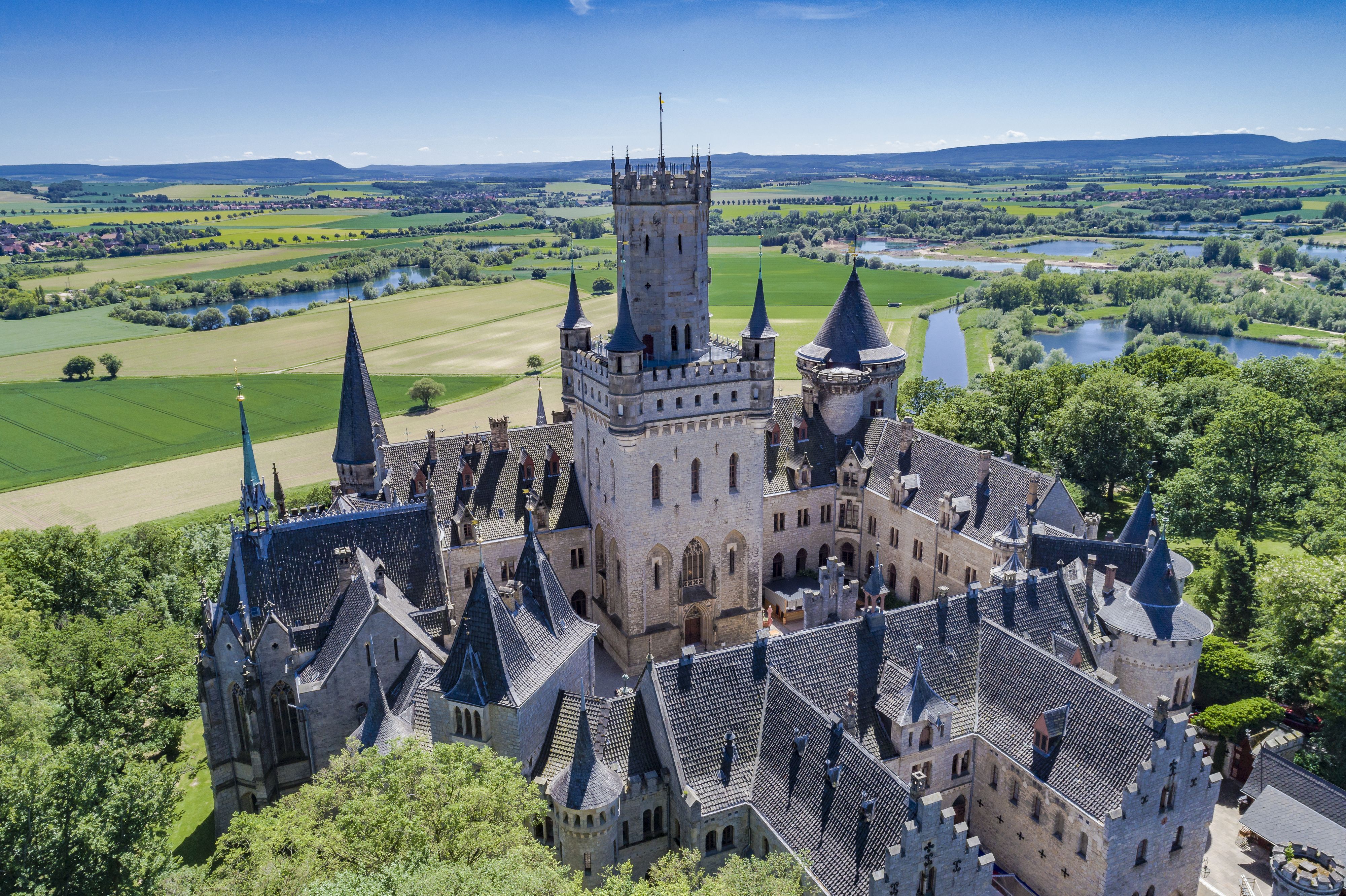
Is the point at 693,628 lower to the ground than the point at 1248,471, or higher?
lower

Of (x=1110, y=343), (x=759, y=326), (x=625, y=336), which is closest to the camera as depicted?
(x=625, y=336)

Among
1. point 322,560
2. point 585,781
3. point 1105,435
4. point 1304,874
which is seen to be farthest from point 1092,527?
point 322,560

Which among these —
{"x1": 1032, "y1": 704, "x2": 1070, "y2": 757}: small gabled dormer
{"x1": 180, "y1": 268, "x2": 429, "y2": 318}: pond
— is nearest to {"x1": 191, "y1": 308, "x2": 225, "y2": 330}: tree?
{"x1": 180, "y1": 268, "x2": 429, "y2": 318}: pond

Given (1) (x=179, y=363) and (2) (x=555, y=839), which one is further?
(1) (x=179, y=363)

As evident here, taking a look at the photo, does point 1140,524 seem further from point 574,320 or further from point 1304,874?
point 574,320

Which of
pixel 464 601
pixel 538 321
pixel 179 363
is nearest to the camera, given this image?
pixel 464 601

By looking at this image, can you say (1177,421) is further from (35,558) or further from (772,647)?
(35,558)

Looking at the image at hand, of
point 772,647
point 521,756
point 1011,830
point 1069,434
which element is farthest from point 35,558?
point 1069,434

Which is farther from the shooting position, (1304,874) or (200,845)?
(200,845)
